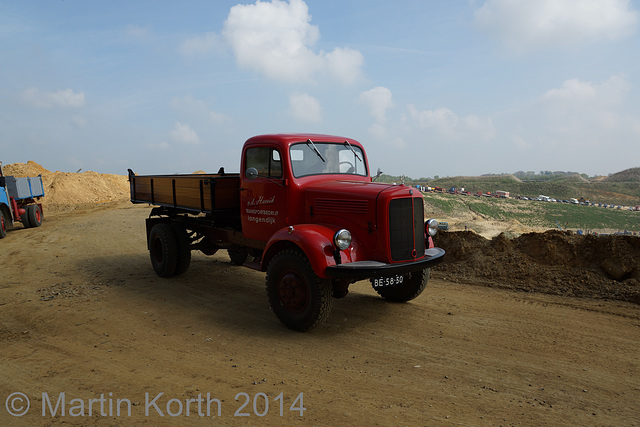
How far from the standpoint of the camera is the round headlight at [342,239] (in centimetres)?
507

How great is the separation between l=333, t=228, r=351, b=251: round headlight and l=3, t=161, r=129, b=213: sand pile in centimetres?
2652

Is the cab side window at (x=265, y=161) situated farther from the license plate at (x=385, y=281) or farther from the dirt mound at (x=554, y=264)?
the dirt mound at (x=554, y=264)

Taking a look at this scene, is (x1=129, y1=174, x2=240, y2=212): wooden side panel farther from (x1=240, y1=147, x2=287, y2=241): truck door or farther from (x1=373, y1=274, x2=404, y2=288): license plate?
(x1=373, y1=274, x2=404, y2=288): license plate

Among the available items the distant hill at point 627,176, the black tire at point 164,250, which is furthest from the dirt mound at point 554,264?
the distant hill at point 627,176

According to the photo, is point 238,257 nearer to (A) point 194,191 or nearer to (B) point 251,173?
(A) point 194,191

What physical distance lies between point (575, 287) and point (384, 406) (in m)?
4.97

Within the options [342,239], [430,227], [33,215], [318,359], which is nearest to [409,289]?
[430,227]

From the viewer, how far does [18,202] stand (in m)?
17.4

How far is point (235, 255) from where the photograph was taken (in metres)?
9.78

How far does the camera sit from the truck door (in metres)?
6.23

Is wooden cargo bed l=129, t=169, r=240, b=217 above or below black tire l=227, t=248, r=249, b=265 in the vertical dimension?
above

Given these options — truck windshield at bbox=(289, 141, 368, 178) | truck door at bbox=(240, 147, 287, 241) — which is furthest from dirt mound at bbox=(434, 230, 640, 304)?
truck door at bbox=(240, 147, 287, 241)

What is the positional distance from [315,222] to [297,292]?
1015 mm

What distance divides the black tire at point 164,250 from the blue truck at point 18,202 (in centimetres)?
976
